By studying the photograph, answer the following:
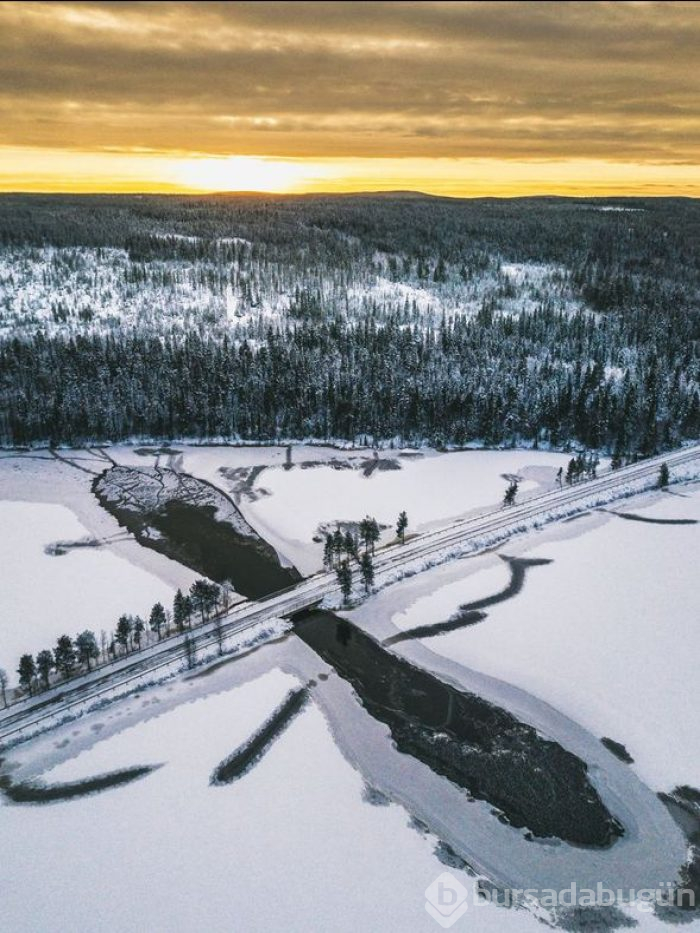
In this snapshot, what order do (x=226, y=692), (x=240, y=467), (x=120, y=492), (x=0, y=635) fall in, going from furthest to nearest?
(x=240, y=467) < (x=120, y=492) < (x=0, y=635) < (x=226, y=692)

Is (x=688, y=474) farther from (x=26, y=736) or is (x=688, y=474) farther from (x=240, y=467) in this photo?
(x=26, y=736)

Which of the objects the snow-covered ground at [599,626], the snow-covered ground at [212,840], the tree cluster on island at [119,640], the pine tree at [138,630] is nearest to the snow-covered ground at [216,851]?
the snow-covered ground at [212,840]

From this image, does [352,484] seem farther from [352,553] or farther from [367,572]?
[367,572]

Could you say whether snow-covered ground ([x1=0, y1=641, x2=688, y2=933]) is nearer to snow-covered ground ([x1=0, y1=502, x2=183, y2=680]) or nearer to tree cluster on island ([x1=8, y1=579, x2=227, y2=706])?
tree cluster on island ([x1=8, y1=579, x2=227, y2=706])

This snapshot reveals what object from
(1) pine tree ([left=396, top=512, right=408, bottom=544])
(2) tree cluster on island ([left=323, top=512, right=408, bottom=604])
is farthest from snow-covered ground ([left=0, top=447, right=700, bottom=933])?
(1) pine tree ([left=396, top=512, right=408, bottom=544])

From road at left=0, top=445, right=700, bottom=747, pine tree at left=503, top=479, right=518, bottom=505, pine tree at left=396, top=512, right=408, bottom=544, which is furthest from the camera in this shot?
pine tree at left=503, top=479, right=518, bottom=505

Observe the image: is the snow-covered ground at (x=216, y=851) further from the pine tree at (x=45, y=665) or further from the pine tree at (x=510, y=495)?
the pine tree at (x=510, y=495)

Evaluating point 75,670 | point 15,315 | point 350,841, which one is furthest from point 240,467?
point 15,315
